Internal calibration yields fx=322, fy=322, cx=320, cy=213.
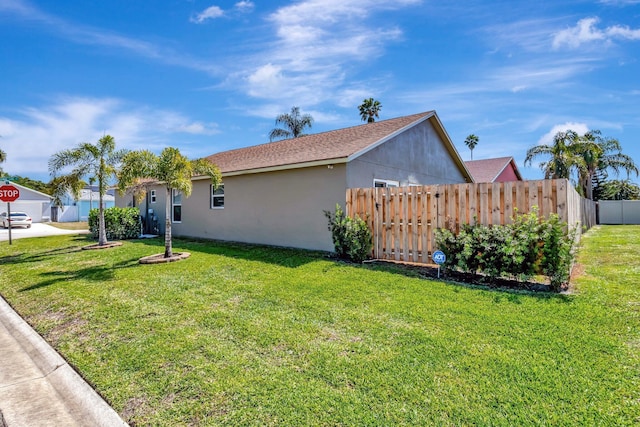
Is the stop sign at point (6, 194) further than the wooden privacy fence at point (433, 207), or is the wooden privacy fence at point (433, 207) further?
the stop sign at point (6, 194)

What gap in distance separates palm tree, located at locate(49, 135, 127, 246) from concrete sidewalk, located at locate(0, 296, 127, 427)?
8.86 m

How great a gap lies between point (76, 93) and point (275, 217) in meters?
9.19

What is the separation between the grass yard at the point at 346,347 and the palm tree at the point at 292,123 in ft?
77.8

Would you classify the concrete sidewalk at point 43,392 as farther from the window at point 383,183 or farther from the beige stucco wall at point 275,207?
the window at point 383,183

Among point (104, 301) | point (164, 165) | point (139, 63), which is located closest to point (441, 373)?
point (104, 301)

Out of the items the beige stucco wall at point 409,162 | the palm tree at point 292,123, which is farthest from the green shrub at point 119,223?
the palm tree at point 292,123

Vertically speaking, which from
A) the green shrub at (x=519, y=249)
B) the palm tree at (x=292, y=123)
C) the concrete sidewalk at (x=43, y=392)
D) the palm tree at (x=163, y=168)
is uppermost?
the palm tree at (x=292, y=123)

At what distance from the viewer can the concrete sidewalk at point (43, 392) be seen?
2654 mm

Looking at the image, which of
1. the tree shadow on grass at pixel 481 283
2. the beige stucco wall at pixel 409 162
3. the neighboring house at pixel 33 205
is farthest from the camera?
the neighboring house at pixel 33 205

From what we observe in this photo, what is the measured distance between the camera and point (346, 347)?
11.6 feet

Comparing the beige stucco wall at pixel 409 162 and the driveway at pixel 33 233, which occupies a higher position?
the beige stucco wall at pixel 409 162

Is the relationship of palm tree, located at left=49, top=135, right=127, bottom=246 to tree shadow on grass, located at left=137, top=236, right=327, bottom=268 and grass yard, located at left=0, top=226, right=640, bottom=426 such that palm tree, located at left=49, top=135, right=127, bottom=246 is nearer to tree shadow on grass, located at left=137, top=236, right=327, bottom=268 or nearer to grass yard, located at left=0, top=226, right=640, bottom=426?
tree shadow on grass, located at left=137, top=236, right=327, bottom=268

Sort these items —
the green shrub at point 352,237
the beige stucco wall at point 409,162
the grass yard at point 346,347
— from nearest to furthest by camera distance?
the grass yard at point 346,347
the green shrub at point 352,237
the beige stucco wall at point 409,162

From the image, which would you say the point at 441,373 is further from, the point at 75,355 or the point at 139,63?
the point at 139,63
